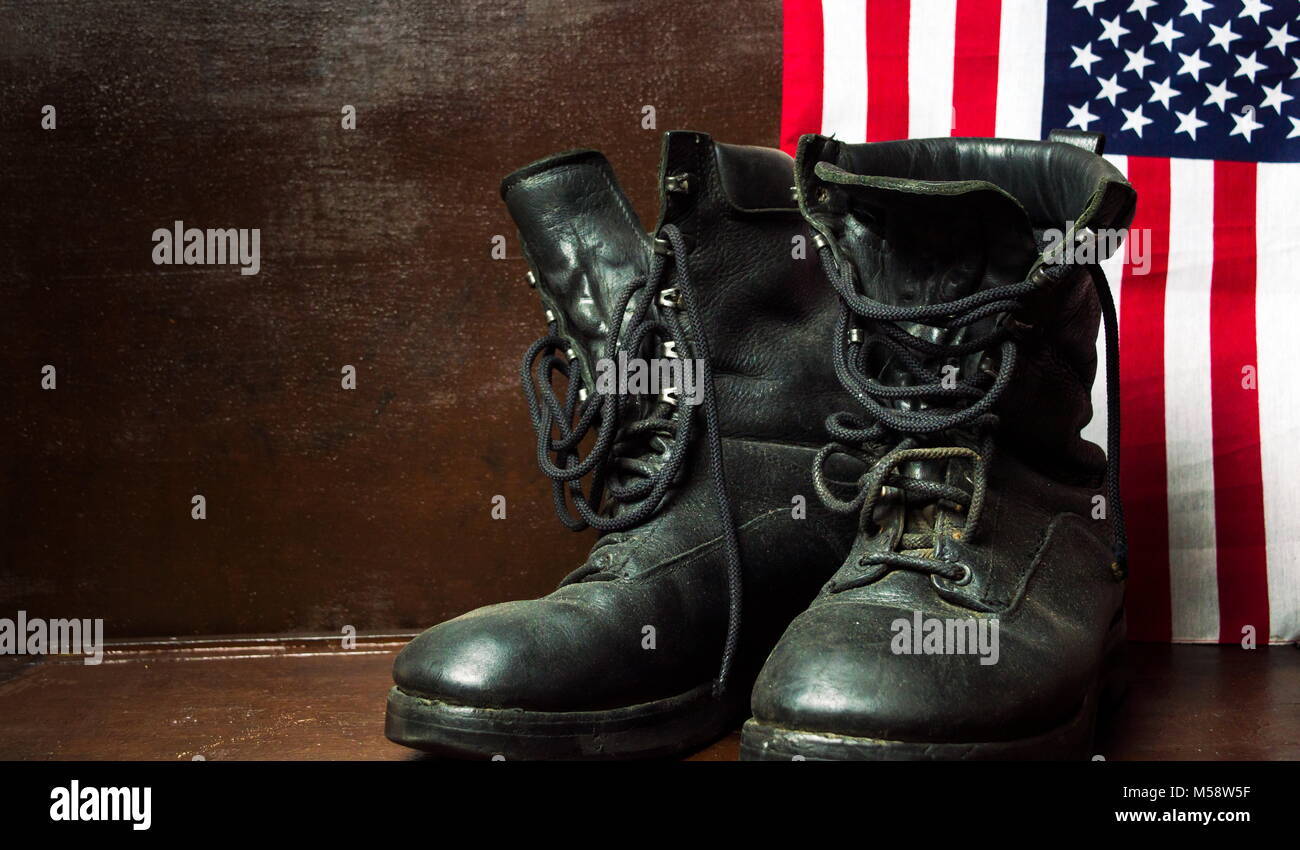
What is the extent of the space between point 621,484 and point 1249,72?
1.01 meters

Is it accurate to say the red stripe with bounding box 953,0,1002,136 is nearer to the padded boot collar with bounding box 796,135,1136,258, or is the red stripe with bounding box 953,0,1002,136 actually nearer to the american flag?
the american flag

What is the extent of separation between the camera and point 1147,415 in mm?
1498

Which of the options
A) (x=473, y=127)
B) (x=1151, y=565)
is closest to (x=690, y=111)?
(x=473, y=127)

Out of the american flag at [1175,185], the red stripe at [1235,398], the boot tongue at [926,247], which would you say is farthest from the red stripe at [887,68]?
the boot tongue at [926,247]

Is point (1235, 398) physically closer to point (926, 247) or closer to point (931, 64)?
point (931, 64)

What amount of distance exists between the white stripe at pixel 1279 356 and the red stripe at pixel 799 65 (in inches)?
22.8

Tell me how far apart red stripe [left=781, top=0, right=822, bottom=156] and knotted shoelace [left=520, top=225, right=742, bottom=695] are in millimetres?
531

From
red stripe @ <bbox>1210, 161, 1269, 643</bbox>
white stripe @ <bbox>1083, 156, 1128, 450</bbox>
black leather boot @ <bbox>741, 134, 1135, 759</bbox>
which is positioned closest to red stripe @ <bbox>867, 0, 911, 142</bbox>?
white stripe @ <bbox>1083, 156, 1128, 450</bbox>

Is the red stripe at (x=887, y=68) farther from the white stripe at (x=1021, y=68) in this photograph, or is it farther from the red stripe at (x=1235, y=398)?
the red stripe at (x=1235, y=398)

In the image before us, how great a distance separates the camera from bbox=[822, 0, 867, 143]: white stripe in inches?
58.7

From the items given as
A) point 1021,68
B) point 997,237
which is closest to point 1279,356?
point 1021,68

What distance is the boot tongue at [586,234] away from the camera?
1.07 m

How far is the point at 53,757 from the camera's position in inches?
37.6

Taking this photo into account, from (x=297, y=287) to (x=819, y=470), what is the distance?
842 mm
